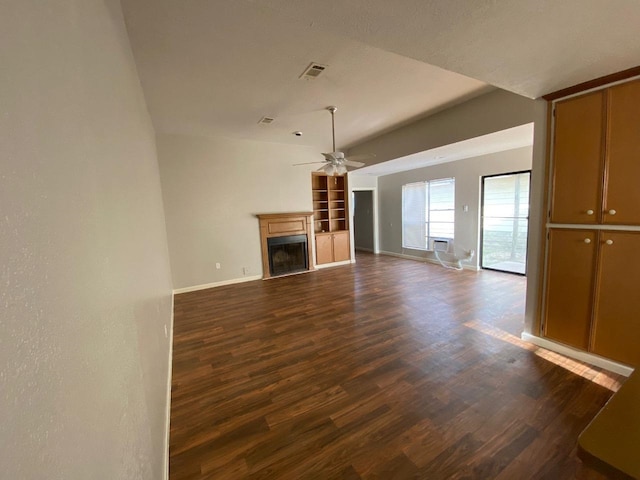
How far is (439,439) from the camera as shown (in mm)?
1614

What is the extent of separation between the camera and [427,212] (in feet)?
22.3

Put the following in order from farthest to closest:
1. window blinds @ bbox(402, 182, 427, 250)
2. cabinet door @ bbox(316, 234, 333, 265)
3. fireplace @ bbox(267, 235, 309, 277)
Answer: window blinds @ bbox(402, 182, 427, 250), cabinet door @ bbox(316, 234, 333, 265), fireplace @ bbox(267, 235, 309, 277)

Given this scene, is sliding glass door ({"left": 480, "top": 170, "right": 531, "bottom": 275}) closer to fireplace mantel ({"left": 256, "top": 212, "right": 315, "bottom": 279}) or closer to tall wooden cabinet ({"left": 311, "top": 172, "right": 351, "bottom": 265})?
tall wooden cabinet ({"left": 311, "top": 172, "right": 351, "bottom": 265})

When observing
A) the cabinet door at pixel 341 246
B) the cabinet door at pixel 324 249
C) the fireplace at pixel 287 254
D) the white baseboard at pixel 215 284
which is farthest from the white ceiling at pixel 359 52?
the cabinet door at pixel 341 246

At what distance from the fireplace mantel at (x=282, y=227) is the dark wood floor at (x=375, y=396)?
6.85ft

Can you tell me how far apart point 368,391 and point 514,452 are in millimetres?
911

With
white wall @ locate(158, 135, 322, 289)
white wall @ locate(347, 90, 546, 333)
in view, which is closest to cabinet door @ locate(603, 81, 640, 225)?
white wall @ locate(347, 90, 546, 333)

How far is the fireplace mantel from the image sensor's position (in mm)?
5574

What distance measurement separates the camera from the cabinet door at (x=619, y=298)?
2.03 meters

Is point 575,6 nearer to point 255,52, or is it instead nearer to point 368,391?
point 255,52

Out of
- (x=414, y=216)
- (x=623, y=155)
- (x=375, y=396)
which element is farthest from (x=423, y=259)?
(x=375, y=396)

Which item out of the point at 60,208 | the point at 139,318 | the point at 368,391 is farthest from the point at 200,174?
the point at 60,208

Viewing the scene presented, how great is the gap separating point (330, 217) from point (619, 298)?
5.15 m

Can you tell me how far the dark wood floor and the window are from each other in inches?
123
